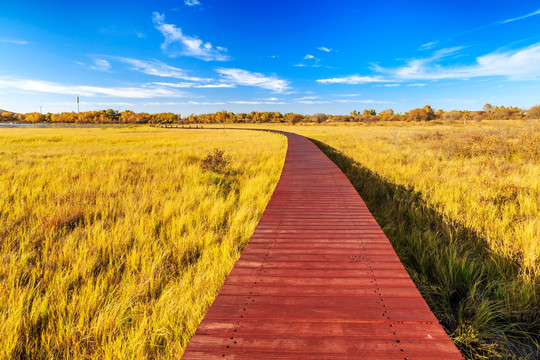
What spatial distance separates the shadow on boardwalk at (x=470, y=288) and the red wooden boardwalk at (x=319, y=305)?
0.73 metres

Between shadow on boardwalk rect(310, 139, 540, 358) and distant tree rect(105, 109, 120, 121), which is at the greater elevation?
distant tree rect(105, 109, 120, 121)

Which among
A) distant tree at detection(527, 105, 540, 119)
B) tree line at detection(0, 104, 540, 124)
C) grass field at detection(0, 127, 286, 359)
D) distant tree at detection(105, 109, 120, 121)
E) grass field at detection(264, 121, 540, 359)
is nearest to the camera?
grass field at detection(0, 127, 286, 359)

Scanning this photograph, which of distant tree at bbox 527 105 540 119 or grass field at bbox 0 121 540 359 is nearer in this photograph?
grass field at bbox 0 121 540 359

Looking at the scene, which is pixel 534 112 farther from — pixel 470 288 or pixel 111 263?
pixel 111 263

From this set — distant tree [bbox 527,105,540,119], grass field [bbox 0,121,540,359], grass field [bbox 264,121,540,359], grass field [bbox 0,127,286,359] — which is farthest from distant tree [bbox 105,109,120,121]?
distant tree [bbox 527,105,540,119]

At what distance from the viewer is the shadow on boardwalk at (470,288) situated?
6.64ft

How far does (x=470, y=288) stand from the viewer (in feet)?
8.27

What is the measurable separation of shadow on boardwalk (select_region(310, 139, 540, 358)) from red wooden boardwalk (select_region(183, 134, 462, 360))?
2.41 ft

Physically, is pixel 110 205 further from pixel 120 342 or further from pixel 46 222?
pixel 120 342

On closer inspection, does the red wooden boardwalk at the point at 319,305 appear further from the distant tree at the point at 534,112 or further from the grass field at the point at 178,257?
the distant tree at the point at 534,112

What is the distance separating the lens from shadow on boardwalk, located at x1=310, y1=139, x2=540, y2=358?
202 centimetres

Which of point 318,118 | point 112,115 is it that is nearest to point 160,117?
point 112,115

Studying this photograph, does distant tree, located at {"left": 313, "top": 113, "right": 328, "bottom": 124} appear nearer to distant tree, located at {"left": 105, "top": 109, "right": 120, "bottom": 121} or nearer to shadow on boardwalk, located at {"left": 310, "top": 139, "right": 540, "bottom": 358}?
shadow on boardwalk, located at {"left": 310, "top": 139, "right": 540, "bottom": 358}

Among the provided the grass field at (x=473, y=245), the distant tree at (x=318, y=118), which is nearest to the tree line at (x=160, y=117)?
the distant tree at (x=318, y=118)
